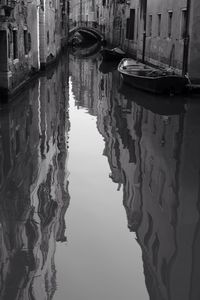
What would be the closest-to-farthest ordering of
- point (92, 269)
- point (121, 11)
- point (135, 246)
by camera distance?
point (92, 269)
point (135, 246)
point (121, 11)

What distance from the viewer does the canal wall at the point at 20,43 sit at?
1638 cm

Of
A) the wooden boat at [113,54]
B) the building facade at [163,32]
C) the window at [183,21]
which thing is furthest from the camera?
the wooden boat at [113,54]

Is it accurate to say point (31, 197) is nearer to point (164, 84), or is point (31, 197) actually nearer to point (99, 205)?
point (99, 205)

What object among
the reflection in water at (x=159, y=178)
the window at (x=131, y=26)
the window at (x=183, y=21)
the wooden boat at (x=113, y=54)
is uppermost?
the window at (x=183, y=21)

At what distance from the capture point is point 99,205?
755cm

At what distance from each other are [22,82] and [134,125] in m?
7.39

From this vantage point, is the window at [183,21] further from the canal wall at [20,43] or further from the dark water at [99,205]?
the canal wall at [20,43]

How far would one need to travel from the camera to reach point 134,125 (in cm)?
1353

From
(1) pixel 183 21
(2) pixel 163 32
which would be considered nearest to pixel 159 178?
(1) pixel 183 21

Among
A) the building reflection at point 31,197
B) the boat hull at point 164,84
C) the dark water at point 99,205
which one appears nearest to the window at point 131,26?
the boat hull at point 164,84

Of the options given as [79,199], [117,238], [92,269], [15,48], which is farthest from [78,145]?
[15,48]

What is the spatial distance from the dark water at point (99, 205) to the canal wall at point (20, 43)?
198 centimetres

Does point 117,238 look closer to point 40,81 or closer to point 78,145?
point 78,145

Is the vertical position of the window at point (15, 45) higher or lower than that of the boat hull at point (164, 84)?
higher
